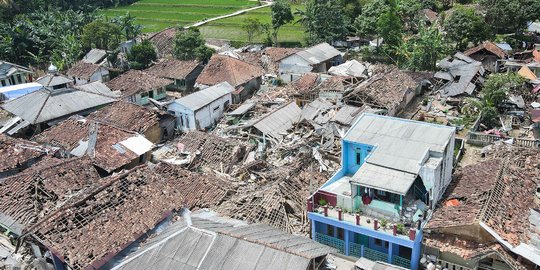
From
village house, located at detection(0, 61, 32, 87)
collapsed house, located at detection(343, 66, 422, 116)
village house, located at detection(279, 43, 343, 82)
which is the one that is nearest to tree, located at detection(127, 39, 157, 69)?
village house, located at detection(0, 61, 32, 87)

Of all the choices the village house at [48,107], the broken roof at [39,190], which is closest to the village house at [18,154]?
the broken roof at [39,190]

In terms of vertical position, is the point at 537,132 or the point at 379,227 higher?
the point at 379,227

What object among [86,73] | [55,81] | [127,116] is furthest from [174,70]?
[127,116]

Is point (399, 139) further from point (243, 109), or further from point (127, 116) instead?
point (127, 116)

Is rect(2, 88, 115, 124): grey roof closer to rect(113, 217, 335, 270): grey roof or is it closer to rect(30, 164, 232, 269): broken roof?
rect(30, 164, 232, 269): broken roof

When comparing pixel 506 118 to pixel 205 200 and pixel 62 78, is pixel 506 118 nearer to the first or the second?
pixel 205 200

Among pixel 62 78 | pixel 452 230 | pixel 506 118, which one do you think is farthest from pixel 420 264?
pixel 62 78
